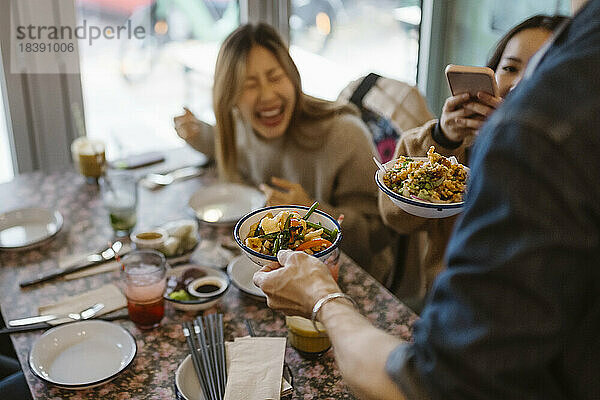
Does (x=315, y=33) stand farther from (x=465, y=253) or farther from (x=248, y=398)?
(x=465, y=253)

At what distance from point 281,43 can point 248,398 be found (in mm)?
1235

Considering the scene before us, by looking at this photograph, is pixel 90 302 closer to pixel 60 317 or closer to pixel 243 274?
pixel 60 317

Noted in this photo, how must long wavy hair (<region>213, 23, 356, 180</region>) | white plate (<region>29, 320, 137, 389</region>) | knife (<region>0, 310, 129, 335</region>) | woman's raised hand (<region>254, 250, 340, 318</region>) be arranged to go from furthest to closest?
long wavy hair (<region>213, 23, 356, 180</region>)
knife (<region>0, 310, 129, 335</region>)
white plate (<region>29, 320, 137, 389</region>)
woman's raised hand (<region>254, 250, 340, 318</region>)

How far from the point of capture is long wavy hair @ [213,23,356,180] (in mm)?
2010

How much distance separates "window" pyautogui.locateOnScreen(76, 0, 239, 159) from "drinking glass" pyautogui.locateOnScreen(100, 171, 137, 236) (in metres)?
0.88

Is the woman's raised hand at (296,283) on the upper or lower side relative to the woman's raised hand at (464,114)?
lower

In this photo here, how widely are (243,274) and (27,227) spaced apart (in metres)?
0.76

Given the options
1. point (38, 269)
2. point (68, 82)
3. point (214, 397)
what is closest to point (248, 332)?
point (214, 397)

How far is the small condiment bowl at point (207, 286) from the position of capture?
1.53m

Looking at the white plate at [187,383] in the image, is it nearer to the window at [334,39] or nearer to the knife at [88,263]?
the knife at [88,263]

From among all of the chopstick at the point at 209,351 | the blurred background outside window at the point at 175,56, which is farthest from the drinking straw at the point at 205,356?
the blurred background outside window at the point at 175,56

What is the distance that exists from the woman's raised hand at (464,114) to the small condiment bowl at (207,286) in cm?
70

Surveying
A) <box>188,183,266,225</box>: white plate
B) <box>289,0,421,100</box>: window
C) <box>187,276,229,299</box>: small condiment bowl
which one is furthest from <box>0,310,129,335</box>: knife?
<box>289,0,421,100</box>: window

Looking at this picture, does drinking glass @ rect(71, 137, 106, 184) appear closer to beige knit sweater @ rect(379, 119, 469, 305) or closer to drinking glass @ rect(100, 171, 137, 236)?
drinking glass @ rect(100, 171, 137, 236)
